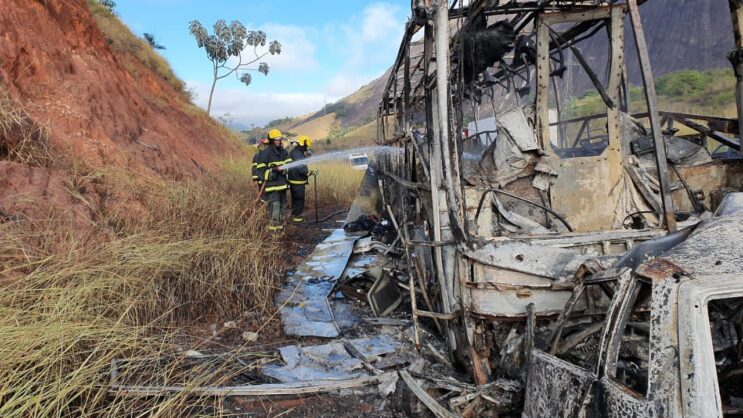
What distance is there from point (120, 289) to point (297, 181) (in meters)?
5.97

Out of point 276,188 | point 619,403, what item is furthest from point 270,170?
point 619,403

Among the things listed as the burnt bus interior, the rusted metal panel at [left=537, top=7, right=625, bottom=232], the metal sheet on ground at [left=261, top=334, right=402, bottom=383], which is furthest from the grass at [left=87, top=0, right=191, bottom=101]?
the rusted metal panel at [left=537, top=7, right=625, bottom=232]

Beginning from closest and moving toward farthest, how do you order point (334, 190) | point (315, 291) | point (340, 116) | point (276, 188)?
point (315, 291), point (276, 188), point (334, 190), point (340, 116)

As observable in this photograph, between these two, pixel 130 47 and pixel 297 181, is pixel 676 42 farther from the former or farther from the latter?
pixel 297 181

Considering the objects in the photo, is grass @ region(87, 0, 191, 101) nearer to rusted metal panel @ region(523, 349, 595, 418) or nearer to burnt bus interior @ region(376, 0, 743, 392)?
burnt bus interior @ region(376, 0, 743, 392)

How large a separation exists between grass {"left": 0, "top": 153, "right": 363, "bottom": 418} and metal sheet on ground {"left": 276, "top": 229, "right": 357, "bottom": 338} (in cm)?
29

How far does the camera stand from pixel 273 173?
9125 mm

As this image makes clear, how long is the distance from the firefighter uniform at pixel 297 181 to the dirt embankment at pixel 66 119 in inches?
100.0

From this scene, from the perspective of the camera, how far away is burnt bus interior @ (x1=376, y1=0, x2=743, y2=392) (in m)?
3.08

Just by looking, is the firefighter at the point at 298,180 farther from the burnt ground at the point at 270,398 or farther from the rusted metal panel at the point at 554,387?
the rusted metal panel at the point at 554,387

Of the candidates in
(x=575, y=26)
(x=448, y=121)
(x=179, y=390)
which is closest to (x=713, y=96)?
(x=575, y=26)

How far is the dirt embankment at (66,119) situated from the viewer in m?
6.23

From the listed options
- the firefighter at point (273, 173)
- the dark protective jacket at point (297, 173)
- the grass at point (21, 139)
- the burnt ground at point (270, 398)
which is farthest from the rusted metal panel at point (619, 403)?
the dark protective jacket at point (297, 173)

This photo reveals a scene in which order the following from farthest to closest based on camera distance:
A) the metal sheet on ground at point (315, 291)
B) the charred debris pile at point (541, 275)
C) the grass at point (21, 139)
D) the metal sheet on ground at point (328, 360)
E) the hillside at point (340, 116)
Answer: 1. the hillside at point (340, 116)
2. the grass at point (21, 139)
3. the metal sheet on ground at point (315, 291)
4. the metal sheet on ground at point (328, 360)
5. the charred debris pile at point (541, 275)
